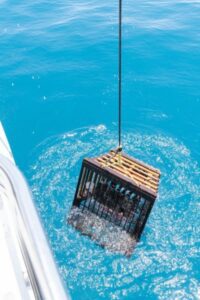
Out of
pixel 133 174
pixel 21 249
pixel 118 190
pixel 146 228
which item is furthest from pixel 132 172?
pixel 21 249

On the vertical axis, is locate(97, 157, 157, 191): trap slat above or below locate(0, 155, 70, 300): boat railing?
below

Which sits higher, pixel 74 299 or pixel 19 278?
pixel 19 278

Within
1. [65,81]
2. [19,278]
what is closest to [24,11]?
[65,81]

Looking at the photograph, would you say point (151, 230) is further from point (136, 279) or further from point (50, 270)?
point (50, 270)

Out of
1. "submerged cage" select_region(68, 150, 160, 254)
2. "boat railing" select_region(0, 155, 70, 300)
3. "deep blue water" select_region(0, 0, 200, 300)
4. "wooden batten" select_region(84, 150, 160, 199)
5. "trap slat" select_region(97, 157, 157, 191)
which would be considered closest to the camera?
"boat railing" select_region(0, 155, 70, 300)

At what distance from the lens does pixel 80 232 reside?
18.7 feet

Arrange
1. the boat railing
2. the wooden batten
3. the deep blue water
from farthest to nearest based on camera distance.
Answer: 1. the deep blue water
2. the wooden batten
3. the boat railing

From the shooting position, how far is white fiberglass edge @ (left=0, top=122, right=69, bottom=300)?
Answer: 185cm

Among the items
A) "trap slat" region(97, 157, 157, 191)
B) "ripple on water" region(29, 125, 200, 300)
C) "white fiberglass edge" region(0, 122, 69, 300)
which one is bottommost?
"ripple on water" region(29, 125, 200, 300)

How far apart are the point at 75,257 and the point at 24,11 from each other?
12.2 m

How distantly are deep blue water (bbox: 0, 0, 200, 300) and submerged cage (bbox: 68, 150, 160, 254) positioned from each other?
2.00 ft

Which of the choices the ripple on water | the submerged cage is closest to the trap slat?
the submerged cage

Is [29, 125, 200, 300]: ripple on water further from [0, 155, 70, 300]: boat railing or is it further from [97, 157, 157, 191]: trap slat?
[0, 155, 70, 300]: boat railing

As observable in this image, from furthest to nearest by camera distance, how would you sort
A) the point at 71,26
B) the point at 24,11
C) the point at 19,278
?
the point at 24,11 < the point at 71,26 < the point at 19,278
